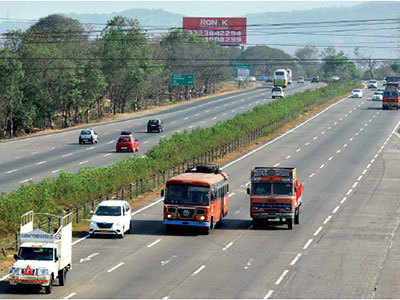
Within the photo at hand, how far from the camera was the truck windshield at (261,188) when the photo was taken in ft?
145

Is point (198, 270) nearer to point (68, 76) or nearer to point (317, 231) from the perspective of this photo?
point (317, 231)

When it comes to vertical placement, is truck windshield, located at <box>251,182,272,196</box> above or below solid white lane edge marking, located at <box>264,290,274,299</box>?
above

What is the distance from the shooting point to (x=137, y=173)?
59.3 m

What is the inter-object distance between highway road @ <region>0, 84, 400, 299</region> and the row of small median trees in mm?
3485

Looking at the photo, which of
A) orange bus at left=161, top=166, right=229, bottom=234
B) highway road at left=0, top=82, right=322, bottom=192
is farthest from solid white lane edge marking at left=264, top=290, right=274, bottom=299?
highway road at left=0, top=82, right=322, bottom=192

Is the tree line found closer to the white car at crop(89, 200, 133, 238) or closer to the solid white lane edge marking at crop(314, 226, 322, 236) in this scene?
the white car at crop(89, 200, 133, 238)

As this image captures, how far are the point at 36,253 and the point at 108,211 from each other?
12348 mm

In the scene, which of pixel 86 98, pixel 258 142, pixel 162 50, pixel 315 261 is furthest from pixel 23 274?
pixel 162 50

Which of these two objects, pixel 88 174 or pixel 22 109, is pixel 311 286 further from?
pixel 22 109

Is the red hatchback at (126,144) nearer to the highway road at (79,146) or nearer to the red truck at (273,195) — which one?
the highway road at (79,146)

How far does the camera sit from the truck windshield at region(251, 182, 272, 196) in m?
44.2

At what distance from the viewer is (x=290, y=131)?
105500mm

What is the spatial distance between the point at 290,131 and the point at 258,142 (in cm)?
1284

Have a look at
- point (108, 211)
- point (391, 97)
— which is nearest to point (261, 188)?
point (108, 211)
